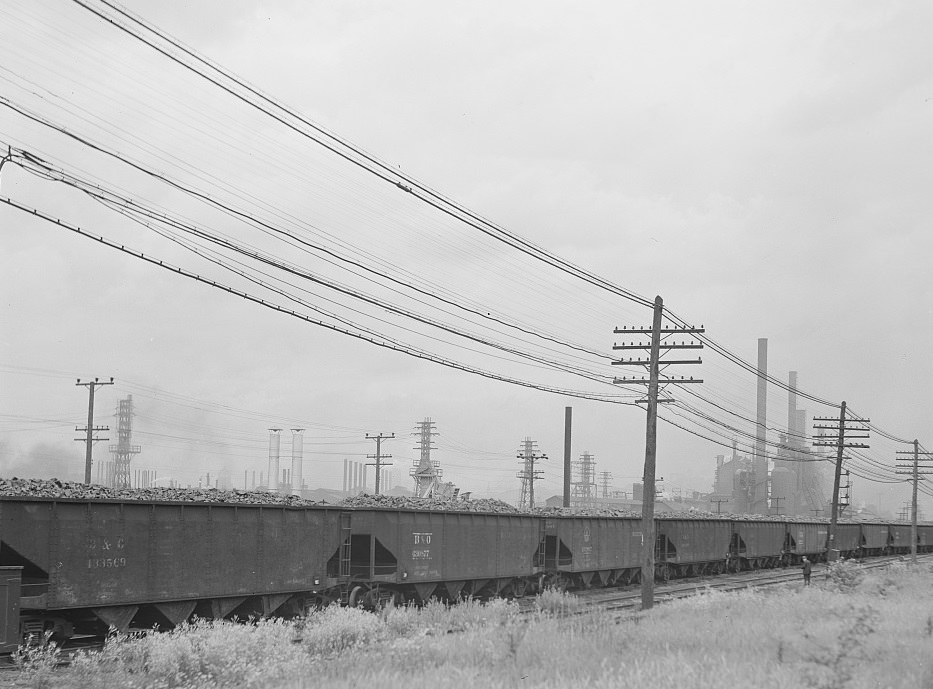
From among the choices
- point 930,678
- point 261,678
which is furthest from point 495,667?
point 930,678

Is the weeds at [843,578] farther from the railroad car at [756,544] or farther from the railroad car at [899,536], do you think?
the railroad car at [899,536]

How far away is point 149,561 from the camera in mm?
17719

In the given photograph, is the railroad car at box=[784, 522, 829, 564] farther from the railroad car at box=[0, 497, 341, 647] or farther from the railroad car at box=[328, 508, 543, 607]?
the railroad car at box=[0, 497, 341, 647]

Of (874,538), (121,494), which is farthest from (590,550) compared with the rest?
(874,538)

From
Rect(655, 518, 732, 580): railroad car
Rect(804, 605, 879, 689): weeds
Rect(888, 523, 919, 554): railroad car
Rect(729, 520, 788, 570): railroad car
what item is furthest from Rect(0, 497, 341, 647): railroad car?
Rect(888, 523, 919, 554): railroad car

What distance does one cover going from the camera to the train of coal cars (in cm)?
1600

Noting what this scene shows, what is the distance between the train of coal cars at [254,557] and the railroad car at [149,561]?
23mm

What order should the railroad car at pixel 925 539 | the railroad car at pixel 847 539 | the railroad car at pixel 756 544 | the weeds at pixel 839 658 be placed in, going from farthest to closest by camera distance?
the railroad car at pixel 925 539, the railroad car at pixel 847 539, the railroad car at pixel 756 544, the weeds at pixel 839 658

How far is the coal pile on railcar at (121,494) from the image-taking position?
1722 centimetres

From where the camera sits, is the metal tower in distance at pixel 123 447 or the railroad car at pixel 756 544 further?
the metal tower in distance at pixel 123 447

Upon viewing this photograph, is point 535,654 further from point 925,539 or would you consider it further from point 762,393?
point 762,393

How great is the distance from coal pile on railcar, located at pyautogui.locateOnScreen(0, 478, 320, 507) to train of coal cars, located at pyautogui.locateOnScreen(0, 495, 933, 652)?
516mm

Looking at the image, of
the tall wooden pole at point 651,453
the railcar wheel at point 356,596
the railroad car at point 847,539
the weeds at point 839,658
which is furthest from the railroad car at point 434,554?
the railroad car at point 847,539

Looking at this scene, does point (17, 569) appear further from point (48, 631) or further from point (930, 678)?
point (930, 678)
